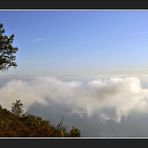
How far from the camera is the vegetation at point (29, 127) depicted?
310 cm

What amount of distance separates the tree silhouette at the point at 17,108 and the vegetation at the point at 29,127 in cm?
5

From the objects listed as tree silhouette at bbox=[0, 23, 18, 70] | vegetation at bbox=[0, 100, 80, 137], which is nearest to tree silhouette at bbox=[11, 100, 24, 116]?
vegetation at bbox=[0, 100, 80, 137]

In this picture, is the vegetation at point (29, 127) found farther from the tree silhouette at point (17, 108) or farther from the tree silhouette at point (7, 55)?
the tree silhouette at point (7, 55)

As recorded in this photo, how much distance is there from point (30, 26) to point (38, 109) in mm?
1929

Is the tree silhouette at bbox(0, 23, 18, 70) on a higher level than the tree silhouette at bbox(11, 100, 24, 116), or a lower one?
higher

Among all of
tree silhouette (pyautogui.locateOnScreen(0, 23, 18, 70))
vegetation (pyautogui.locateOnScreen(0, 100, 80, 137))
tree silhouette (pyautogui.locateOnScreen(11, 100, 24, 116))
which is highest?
tree silhouette (pyautogui.locateOnScreen(0, 23, 18, 70))

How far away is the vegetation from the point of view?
10.2 feet

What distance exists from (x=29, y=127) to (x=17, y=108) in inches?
19.6

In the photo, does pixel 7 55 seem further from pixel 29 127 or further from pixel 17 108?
pixel 29 127

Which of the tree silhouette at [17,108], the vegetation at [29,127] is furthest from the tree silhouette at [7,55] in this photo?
the vegetation at [29,127]

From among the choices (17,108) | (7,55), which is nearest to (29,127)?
(17,108)

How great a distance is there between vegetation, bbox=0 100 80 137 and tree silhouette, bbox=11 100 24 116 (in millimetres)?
51

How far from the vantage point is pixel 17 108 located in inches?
145

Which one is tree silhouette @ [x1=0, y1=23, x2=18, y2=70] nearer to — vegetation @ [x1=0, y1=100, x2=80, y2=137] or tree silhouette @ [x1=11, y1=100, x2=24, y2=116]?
tree silhouette @ [x1=11, y1=100, x2=24, y2=116]
